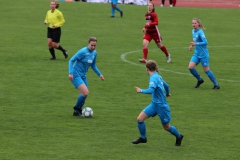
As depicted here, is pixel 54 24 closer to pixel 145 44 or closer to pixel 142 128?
pixel 145 44

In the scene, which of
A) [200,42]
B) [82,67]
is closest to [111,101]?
[82,67]

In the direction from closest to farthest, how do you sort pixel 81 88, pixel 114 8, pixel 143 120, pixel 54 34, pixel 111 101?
pixel 143 120, pixel 81 88, pixel 111 101, pixel 54 34, pixel 114 8

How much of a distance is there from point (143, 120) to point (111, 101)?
17.8 feet

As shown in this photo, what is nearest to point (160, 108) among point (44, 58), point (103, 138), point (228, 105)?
point (103, 138)

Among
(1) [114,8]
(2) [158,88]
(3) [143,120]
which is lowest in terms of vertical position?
(1) [114,8]

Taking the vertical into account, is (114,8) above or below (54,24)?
below

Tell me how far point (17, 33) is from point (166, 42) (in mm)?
8664

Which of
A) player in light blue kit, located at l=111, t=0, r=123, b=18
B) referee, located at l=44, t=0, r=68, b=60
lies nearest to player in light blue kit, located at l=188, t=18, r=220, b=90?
referee, located at l=44, t=0, r=68, b=60

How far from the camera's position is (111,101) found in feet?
62.0

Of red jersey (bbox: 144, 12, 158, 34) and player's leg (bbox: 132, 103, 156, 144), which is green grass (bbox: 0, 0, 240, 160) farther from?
Answer: red jersey (bbox: 144, 12, 158, 34)

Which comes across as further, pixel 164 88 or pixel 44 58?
pixel 44 58

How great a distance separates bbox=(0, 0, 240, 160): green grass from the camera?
44.5ft

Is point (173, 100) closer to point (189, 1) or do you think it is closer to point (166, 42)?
point (166, 42)

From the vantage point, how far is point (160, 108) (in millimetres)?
13414
